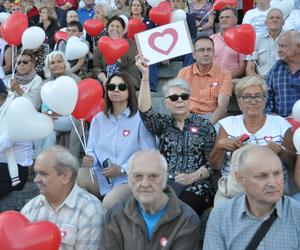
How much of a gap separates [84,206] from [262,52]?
10.8 feet

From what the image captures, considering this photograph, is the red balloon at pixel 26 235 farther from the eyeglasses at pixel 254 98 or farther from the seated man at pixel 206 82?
the seated man at pixel 206 82

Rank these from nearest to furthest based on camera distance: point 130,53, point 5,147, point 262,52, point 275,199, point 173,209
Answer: point 275,199 < point 173,209 < point 5,147 < point 262,52 < point 130,53

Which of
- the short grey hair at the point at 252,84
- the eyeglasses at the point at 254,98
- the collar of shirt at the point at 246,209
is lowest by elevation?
the collar of shirt at the point at 246,209

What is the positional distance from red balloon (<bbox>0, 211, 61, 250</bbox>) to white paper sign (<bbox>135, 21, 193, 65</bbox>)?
7.51 ft

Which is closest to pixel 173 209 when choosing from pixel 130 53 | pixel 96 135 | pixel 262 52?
pixel 96 135

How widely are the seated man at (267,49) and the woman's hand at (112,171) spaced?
2217 mm

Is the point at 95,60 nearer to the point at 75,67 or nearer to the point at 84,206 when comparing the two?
the point at 75,67

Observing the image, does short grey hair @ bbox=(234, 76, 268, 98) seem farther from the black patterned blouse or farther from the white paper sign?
the white paper sign

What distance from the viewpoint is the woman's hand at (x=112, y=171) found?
14.5ft

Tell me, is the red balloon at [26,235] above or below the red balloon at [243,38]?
below

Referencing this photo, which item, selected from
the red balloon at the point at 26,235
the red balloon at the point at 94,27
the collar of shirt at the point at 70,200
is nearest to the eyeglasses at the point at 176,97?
the collar of shirt at the point at 70,200

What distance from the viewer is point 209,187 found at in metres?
4.30

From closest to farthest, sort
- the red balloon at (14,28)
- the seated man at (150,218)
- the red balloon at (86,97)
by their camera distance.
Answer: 1. the seated man at (150,218)
2. the red balloon at (86,97)
3. the red balloon at (14,28)

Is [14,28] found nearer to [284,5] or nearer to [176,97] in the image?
[176,97]
